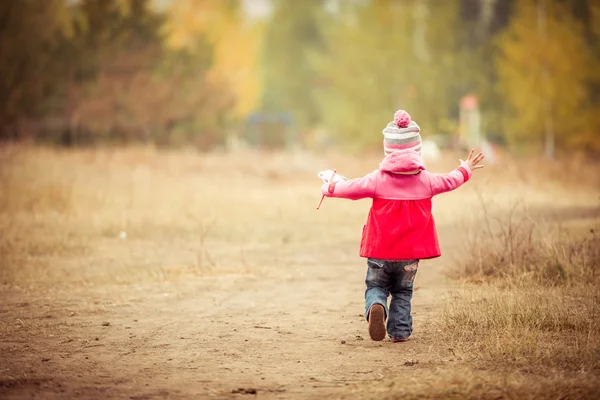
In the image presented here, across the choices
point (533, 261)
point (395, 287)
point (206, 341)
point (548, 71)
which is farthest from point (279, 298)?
point (548, 71)

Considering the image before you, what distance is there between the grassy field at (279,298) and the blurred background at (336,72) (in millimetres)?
12356

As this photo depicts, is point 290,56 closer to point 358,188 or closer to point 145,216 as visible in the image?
point 145,216

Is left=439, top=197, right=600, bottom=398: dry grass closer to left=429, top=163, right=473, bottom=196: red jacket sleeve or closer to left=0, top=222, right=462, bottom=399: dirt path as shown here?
left=0, top=222, right=462, bottom=399: dirt path

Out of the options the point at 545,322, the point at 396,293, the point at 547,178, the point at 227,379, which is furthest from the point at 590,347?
the point at 547,178

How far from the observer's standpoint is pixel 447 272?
32.8ft

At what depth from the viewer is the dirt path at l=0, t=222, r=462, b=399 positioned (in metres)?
5.66

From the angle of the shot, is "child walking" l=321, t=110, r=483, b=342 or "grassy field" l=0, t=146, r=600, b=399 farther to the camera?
"child walking" l=321, t=110, r=483, b=342

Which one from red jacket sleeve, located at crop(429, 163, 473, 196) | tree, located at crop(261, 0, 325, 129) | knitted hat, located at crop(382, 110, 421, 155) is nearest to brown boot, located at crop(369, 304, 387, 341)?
red jacket sleeve, located at crop(429, 163, 473, 196)

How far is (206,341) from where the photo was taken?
7000 millimetres

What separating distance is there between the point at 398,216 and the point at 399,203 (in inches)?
3.8

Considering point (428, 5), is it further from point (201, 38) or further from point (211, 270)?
point (211, 270)

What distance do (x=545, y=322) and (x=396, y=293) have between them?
1137 millimetres

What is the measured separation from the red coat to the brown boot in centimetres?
41

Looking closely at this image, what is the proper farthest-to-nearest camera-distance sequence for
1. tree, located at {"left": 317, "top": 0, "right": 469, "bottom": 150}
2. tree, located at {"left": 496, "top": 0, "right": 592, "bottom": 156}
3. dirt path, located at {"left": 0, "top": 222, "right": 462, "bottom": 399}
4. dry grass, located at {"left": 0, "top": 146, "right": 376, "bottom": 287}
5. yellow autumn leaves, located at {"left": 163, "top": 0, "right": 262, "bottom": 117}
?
yellow autumn leaves, located at {"left": 163, "top": 0, "right": 262, "bottom": 117} → tree, located at {"left": 317, "top": 0, "right": 469, "bottom": 150} → tree, located at {"left": 496, "top": 0, "right": 592, "bottom": 156} → dry grass, located at {"left": 0, "top": 146, "right": 376, "bottom": 287} → dirt path, located at {"left": 0, "top": 222, "right": 462, "bottom": 399}
